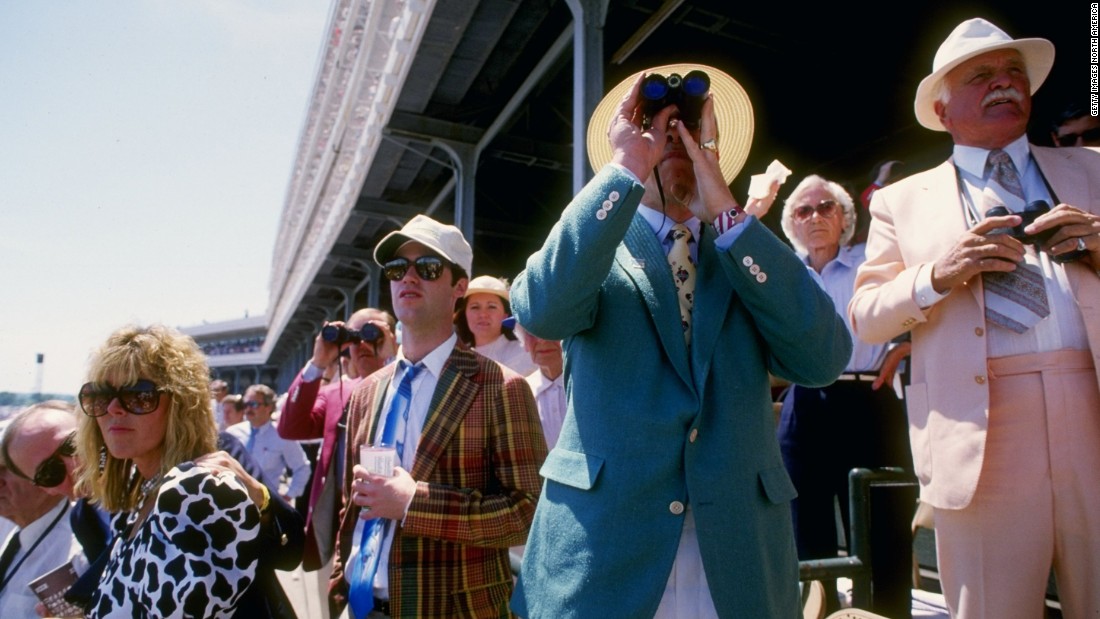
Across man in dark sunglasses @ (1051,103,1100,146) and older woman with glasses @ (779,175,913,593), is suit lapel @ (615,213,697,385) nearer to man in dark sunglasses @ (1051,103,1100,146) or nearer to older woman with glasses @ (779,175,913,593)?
older woman with glasses @ (779,175,913,593)

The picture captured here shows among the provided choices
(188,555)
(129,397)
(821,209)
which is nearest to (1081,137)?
(821,209)

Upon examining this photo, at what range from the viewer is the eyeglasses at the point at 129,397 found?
8.09ft

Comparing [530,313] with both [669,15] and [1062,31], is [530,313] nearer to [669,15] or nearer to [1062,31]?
[669,15]

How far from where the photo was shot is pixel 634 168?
1457mm

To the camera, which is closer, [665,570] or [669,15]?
[665,570]

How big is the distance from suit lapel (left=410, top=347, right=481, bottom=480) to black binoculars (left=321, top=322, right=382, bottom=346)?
136 cm

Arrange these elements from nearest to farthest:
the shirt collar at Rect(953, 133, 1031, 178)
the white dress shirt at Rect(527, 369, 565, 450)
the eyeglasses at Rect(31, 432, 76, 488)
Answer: the shirt collar at Rect(953, 133, 1031, 178) → the eyeglasses at Rect(31, 432, 76, 488) → the white dress shirt at Rect(527, 369, 565, 450)

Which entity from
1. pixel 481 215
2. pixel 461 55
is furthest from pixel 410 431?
pixel 481 215

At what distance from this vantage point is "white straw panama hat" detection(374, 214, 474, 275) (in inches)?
104

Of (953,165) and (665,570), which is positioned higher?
(953,165)

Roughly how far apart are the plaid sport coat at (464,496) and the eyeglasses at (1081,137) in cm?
258

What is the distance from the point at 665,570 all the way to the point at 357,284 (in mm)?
22977


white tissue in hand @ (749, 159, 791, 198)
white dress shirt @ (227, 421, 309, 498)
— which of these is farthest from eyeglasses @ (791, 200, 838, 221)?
white dress shirt @ (227, 421, 309, 498)

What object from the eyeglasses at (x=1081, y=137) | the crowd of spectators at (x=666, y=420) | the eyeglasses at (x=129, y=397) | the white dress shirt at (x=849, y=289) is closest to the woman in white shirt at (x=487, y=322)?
the crowd of spectators at (x=666, y=420)
